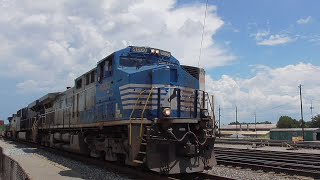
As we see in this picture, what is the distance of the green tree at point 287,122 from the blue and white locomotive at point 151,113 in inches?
4580

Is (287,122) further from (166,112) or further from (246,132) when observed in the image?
(166,112)

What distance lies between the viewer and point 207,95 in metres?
11.9

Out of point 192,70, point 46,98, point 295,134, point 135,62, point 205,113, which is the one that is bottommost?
point 295,134

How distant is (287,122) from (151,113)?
120m

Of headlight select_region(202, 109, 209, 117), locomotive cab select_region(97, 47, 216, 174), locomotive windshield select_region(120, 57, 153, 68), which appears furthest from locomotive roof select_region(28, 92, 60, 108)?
headlight select_region(202, 109, 209, 117)

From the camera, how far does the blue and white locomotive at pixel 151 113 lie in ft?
33.5

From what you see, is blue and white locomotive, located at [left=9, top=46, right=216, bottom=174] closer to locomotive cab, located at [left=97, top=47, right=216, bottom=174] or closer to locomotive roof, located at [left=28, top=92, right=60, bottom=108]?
locomotive cab, located at [left=97, top=47, right=216, bottom=174]

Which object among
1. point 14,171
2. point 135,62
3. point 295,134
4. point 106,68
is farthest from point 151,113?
point 295,134

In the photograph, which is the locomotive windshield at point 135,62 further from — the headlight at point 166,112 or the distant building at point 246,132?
the distant building at point 246,132

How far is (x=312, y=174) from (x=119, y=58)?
23.1 feet

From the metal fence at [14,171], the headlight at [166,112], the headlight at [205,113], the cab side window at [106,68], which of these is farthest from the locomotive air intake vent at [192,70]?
the metal fence at [14,171]

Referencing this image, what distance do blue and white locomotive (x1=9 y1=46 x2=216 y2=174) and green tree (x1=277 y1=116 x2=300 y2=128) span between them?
11632 centimetres

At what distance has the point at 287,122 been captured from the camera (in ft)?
403

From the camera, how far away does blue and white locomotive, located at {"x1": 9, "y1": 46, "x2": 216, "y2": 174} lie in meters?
10.2
